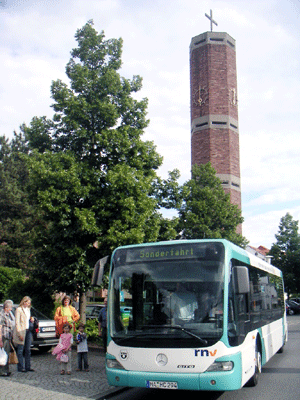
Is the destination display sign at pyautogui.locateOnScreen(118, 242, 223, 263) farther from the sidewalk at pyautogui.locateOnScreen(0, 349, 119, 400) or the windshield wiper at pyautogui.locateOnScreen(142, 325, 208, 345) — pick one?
the sidewalk at pyautogui.locateOnScreen(0, 349, 119, 400)

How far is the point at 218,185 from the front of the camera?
107 ft

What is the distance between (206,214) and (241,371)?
23.4 m

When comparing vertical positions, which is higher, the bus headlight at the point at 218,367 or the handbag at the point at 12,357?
the bus headlight at the point at 218,367

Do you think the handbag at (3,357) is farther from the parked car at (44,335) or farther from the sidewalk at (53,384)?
the parked car at (44,335)

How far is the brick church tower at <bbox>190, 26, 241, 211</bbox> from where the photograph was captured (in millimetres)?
43250

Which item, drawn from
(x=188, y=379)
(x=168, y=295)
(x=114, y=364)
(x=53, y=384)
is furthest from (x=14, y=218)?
(x=188, y=379)

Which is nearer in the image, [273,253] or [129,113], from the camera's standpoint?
[129,113]

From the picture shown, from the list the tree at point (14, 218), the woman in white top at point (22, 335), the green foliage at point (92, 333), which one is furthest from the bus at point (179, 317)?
the tree at point (14, 218)

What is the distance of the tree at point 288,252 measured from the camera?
5100 centimetres

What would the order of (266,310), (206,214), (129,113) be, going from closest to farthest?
(266,310) < (129,113) < (206,214)

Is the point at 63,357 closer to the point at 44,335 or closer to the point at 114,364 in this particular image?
the point at 114,364

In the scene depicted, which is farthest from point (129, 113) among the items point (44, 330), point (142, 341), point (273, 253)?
point (273, 253)

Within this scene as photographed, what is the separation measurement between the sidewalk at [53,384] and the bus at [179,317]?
1252 mm

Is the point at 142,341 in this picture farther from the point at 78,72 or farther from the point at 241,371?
the point at 78,72
